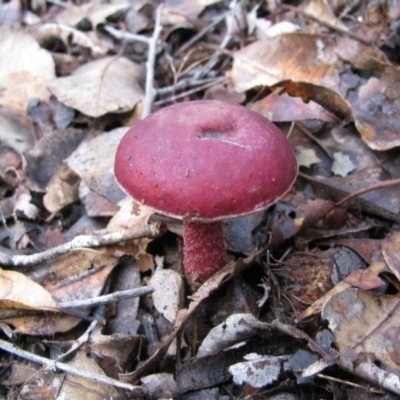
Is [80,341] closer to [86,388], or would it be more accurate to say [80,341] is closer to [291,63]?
[86,388]

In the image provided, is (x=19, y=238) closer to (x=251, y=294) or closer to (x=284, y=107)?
(x=251, y=294)

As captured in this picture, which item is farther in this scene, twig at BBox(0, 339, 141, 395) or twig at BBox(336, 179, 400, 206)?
twig at BBox(336, 179, 400, 206)

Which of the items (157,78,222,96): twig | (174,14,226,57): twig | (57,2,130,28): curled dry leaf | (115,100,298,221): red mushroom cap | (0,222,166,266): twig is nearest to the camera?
(115,100,298,221): red mushroom cap

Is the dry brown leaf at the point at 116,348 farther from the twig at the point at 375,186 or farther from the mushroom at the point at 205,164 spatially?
the twig at the point at 375,186

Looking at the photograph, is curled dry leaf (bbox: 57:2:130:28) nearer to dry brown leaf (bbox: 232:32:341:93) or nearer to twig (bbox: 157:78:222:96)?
twig (bbox: 157:78:222:96)

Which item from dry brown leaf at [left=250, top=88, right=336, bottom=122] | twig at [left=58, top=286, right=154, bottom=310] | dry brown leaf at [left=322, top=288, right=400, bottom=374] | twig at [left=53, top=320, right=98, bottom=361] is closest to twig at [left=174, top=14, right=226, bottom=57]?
dry brown leaf at [left=250, top=88, right=336, bottom=122]

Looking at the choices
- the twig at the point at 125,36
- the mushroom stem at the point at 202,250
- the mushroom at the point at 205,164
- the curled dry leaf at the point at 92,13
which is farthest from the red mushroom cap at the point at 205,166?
the curled dry leaf at the point at 92,13
